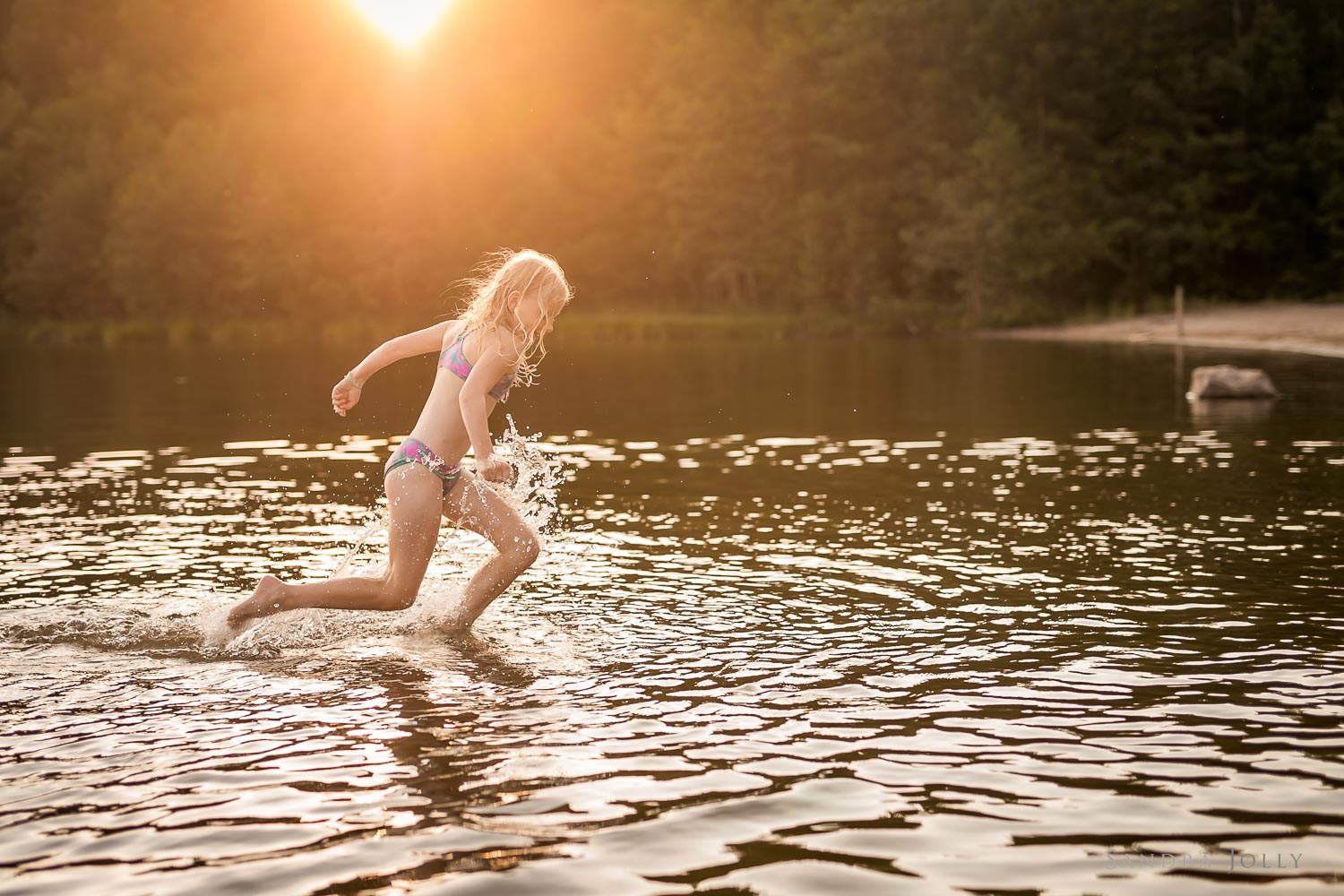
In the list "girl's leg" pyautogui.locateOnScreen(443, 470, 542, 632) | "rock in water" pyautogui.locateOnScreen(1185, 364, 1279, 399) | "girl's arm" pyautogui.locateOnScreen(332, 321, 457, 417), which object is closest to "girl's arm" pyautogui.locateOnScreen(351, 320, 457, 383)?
"girl's arm" pyautogui.locateOnScreen(332, 321, 457, 417)

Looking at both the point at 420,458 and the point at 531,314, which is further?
the point at 420,458

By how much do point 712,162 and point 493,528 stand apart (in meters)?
78.9

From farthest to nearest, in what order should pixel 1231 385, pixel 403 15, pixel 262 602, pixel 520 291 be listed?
pixel 403 15
pixel 1231 385
pixel 262 602
pixel 520 291

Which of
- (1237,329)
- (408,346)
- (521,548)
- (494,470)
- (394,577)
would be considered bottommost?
(394,577)

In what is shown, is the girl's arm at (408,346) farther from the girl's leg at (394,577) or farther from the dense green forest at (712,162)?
the dense green forest at (712,162)

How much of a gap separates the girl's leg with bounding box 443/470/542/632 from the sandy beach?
39.0 meters

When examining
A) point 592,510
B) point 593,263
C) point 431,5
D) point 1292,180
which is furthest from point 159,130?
point 592,510

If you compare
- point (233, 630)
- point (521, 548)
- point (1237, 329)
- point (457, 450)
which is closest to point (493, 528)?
point (521, 548)

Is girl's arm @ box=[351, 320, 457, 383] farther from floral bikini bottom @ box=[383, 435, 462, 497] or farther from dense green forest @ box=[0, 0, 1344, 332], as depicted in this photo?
dense green forest @ box=[0, 0, 1344, 332]

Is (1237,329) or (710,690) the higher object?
(1237,329)

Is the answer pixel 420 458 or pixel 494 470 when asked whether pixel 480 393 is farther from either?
pixel 420 458

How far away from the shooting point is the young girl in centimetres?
876

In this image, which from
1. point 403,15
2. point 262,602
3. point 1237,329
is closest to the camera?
point 262,602

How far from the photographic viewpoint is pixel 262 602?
9.14 metres
